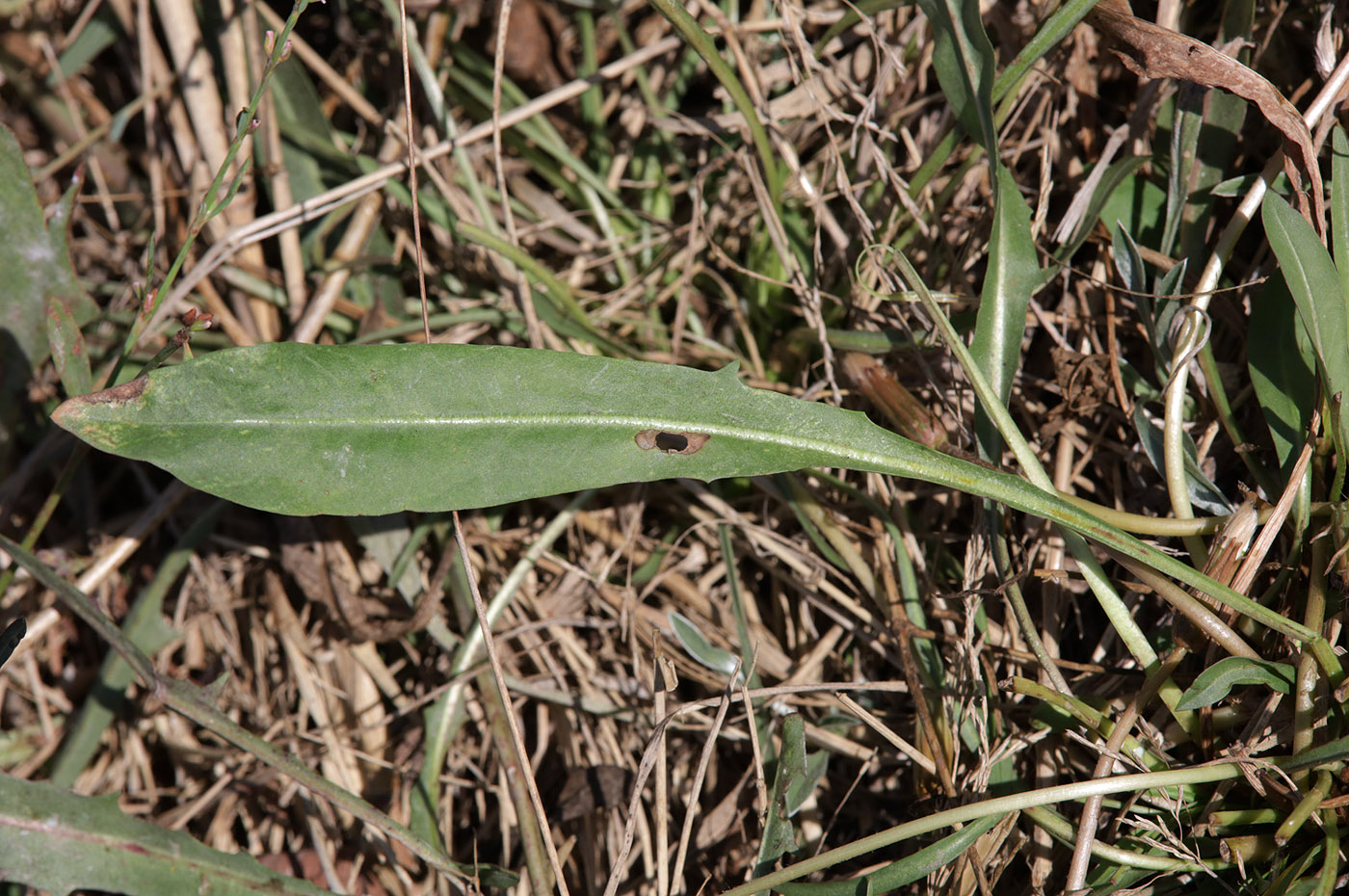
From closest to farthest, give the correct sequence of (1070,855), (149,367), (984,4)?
(149,367)
(1070,855)
(984,4)

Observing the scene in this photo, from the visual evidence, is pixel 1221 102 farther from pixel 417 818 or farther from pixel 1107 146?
pixel 417 818

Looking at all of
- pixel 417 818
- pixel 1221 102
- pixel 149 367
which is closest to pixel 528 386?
pixel 149 367

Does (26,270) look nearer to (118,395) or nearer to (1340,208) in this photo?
(118,395)

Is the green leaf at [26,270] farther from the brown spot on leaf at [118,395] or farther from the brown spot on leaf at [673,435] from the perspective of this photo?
the brown spot on leaf at [673,435]

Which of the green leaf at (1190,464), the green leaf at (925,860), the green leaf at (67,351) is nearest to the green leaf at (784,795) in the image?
the green leaf at (925,860)

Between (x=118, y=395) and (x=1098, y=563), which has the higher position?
(x=118, y=395)

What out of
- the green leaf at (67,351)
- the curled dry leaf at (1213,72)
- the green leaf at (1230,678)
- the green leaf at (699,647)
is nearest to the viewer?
the green leaf at (1230,678)

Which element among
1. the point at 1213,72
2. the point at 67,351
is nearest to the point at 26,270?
the point at 67,351
